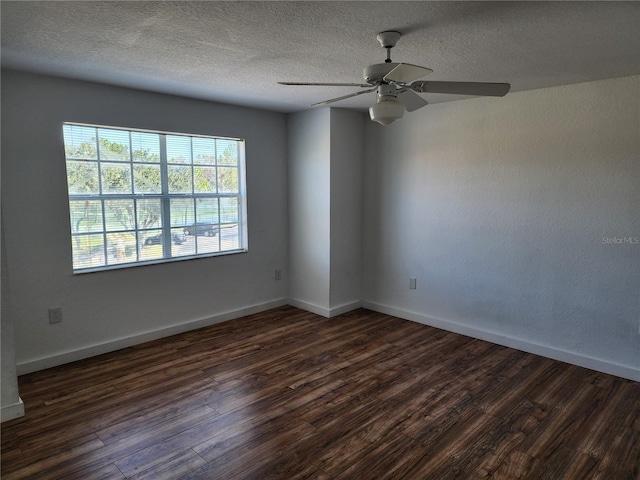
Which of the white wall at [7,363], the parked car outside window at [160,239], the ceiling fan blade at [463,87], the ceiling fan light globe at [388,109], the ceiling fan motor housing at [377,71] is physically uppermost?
the ceiling fan motor housing at [377,71]

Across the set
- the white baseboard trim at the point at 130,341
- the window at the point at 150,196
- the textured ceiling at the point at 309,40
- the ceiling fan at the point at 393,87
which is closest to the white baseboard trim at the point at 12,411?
the white baseboard trim at the point at 130,341

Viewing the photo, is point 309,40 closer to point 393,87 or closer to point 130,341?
point 393,87

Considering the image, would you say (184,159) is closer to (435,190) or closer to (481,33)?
(435,190)

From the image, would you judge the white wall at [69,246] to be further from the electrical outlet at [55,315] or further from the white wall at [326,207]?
the white wall at [326,207]

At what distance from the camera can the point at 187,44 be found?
233cm

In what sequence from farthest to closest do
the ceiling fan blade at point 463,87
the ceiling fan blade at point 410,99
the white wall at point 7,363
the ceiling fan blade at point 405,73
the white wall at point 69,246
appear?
the white wall at point 69,246, the white wall at point 7,363, the ceiling fan blade at point 410,99, the ceiling fan blade at point 463,87, the ceiling fan blade at point 405,73

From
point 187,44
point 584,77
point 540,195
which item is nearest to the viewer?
point 187,44

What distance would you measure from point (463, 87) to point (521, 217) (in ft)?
5.99

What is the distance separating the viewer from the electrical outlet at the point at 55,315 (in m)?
3.23

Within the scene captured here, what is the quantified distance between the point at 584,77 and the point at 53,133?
3.94m

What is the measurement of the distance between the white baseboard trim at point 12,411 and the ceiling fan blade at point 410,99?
2955 mm

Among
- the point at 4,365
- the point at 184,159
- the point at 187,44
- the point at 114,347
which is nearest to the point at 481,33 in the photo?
the point at 187,44

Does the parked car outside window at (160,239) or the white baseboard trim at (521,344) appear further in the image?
the parked car outside window at (160,239)

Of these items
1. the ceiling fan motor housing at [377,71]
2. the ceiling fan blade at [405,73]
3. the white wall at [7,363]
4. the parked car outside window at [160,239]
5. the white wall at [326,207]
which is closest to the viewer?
the ceiling fan blade at [405,73]
